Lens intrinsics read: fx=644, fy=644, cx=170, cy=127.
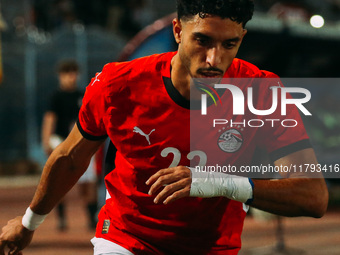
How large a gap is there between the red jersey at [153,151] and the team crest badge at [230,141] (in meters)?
0.02

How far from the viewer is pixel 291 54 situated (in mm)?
12750

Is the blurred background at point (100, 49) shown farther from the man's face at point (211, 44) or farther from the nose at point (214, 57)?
the nose at point (214, 57)

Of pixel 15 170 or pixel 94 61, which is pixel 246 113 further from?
pixel 15 170

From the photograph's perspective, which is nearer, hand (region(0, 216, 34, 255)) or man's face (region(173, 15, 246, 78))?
man's face (region(173, 15, 246, 78))

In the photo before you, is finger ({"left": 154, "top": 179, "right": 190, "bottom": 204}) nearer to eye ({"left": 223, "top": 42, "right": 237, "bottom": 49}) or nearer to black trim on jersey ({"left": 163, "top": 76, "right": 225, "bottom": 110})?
black trim on jersey ({"left": 163, "top": 76, "right": 225, "bottom": 110})

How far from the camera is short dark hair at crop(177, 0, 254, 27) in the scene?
9.50 feet

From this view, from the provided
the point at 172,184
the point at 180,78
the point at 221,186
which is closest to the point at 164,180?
the point at 172,184

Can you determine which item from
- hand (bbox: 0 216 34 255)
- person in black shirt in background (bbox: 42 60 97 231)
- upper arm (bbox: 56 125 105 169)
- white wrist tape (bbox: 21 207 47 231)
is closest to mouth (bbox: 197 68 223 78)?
upper arm (bbox: 56 125 105 169)

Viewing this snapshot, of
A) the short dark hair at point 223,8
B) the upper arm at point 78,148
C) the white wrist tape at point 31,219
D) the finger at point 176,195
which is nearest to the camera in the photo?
the finger at point 176,195

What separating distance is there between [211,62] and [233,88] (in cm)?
29

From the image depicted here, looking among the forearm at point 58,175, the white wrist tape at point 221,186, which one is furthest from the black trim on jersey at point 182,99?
the forearm at point 58,175

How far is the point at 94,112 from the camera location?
10.6 feet

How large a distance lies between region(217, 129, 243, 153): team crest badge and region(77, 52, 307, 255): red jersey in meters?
0.02

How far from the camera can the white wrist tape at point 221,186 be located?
279cm
